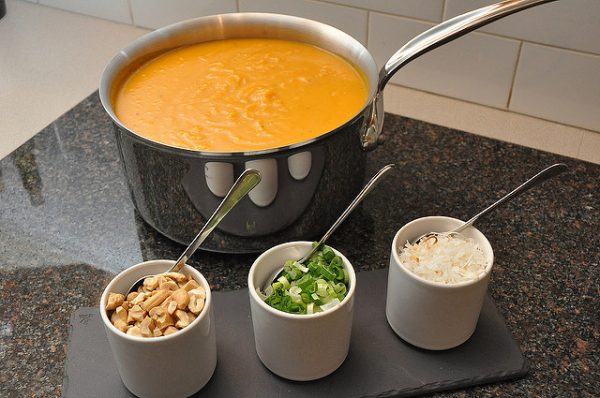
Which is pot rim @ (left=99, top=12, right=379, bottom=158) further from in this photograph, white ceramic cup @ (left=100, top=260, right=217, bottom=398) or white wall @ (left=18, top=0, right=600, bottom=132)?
white wall @ (left=18, top=0, right=600, bottom=132)

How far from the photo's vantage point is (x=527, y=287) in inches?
34.0

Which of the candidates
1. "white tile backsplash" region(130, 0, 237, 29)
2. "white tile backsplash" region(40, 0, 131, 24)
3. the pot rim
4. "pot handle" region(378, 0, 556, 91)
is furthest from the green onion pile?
"white tile backsplash" region(40, 0, 131, 24)

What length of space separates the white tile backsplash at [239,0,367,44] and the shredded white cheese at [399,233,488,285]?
1.98ft

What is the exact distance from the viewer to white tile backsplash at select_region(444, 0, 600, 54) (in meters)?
1.08

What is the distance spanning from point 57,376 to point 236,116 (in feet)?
1.25

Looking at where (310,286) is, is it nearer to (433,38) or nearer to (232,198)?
(232,198)

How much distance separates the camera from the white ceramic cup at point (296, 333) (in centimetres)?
70

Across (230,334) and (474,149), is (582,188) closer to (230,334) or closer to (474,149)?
(474,149)

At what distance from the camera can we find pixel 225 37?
107 cm

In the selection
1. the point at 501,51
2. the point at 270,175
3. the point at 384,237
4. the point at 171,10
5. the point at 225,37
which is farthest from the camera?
the point at 171,10

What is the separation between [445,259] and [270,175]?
0.71 feet

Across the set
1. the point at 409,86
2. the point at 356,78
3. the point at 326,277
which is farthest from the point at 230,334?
the point at 409,86

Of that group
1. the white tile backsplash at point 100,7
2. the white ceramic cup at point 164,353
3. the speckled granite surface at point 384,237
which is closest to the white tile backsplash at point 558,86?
the speckled granite surface at point 384,237

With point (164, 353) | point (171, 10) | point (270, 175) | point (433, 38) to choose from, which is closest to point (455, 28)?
point (433, 38)
